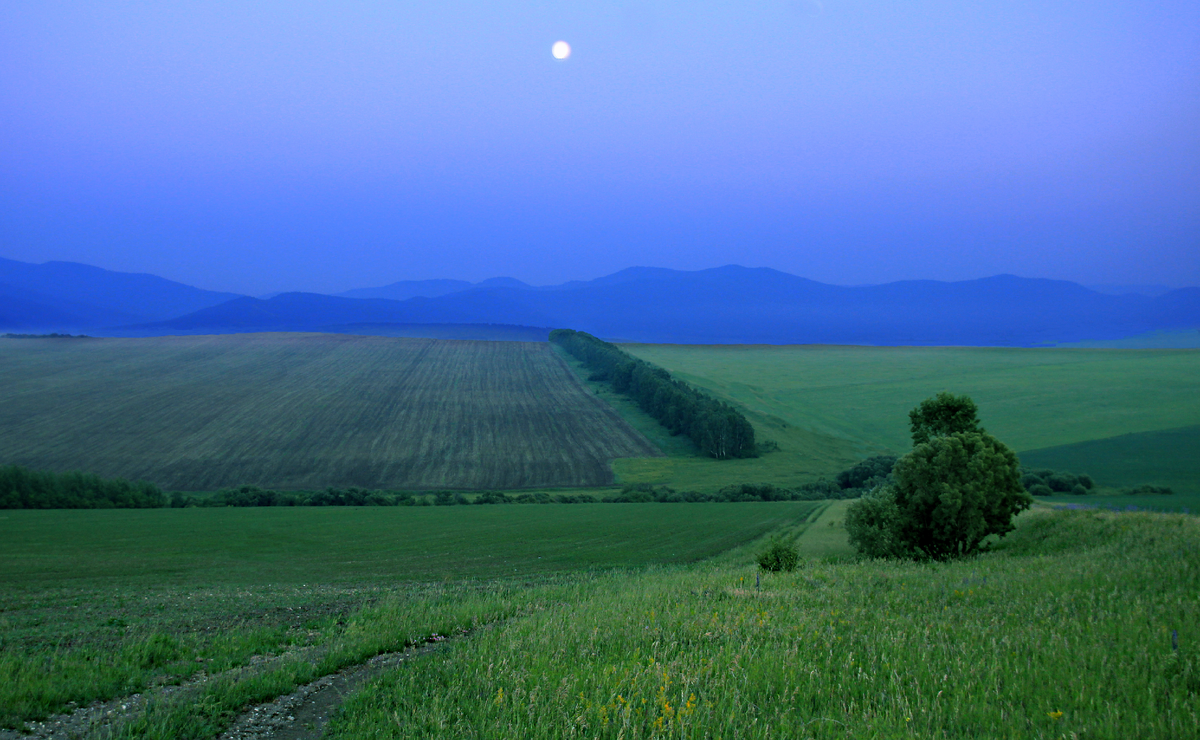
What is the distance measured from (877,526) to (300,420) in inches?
2605

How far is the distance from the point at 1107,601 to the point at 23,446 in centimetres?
8002

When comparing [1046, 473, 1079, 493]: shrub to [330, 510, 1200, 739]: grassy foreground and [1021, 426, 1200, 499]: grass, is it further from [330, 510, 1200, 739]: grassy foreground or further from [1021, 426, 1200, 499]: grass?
[330, 510, 1200, 739]: grassy foreground

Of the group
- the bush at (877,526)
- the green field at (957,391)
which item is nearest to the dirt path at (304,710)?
the bush at (877,526)

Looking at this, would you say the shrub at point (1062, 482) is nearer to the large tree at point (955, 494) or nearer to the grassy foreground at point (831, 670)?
the large tree at point (955, 494)

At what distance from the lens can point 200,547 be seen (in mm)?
33844

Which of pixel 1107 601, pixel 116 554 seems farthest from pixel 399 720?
pixel 116 554

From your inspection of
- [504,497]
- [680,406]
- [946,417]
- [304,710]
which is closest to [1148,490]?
[946,417]

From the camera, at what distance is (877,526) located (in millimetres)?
25969

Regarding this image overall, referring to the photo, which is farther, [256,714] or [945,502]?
[945,502]

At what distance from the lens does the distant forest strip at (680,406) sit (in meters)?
73.4

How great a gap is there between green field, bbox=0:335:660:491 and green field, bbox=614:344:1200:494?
10.2m

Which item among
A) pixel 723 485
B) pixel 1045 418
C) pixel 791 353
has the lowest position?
pixel 723 485

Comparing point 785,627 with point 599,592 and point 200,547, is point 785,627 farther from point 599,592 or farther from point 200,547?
point 200,547

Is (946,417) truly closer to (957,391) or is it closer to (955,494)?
(955,494)
